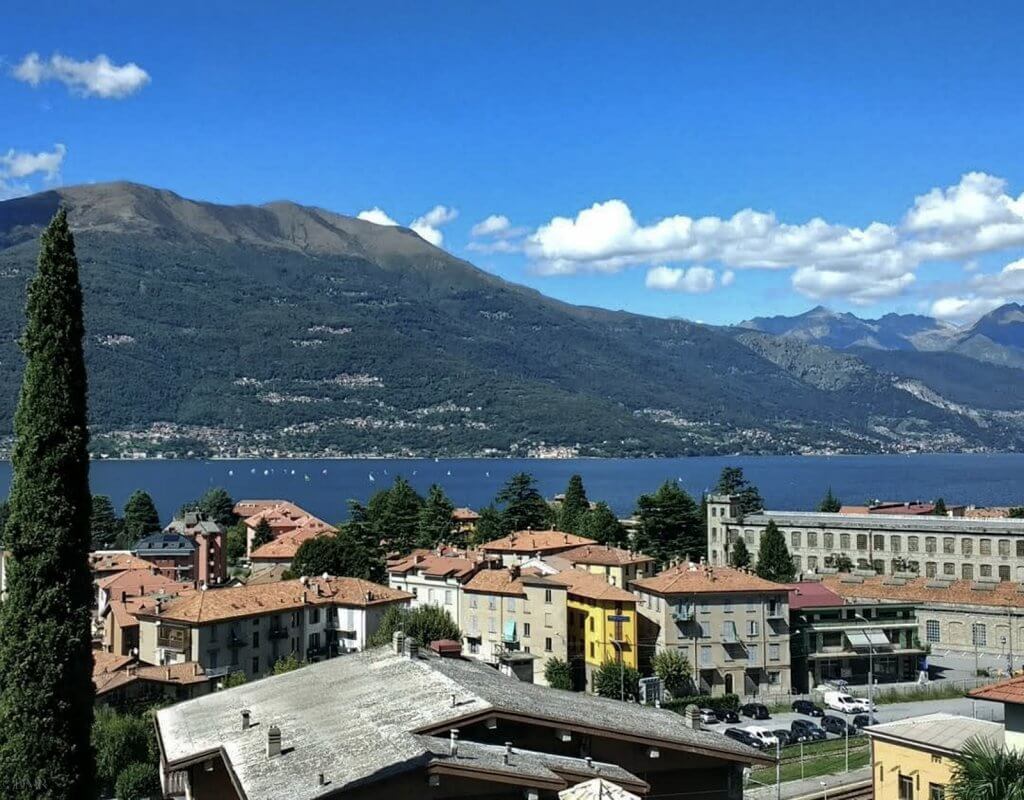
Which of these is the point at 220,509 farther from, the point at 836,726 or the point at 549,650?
the point at 836,726

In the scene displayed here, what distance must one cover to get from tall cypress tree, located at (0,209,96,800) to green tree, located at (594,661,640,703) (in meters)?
42.9

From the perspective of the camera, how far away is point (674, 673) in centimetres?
5809

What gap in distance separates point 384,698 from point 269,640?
138ft

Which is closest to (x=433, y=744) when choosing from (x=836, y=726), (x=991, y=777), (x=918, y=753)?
(x=991, y=777)

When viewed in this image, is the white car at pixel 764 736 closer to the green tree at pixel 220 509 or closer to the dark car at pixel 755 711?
the dark car at pixel 755 711

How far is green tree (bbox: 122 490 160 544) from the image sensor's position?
122 meters

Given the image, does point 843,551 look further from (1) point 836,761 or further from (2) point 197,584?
(1) point 836,761

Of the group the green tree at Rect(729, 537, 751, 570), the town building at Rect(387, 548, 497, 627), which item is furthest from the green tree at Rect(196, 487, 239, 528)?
the green tree at Rect(729, 537, 751, 570)

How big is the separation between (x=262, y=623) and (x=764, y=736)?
28131 mm

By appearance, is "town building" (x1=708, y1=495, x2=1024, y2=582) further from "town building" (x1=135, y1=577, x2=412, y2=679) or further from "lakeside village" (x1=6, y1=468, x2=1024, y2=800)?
"town building" (x1=135, y1=577, x2=412, y2=679)

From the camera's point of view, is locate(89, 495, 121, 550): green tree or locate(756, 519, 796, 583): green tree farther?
locate(89, 495, 121, 550): green tree

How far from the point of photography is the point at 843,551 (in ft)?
353

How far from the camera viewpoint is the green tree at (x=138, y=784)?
3559 cm

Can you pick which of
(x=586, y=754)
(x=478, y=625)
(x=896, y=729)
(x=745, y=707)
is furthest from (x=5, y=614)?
(x=478, y=625)
